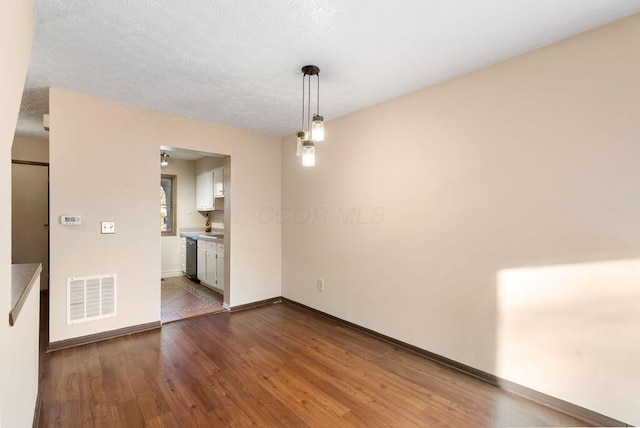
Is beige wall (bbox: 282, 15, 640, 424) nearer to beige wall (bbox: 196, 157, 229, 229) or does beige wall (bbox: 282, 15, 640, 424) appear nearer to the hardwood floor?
the hardwood floor

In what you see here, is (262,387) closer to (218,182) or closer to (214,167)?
(218,182)

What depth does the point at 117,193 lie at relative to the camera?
319 centimetres

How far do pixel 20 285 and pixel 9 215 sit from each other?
1.68 feet

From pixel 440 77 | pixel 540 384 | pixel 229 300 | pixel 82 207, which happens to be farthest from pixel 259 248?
pixel 540 384

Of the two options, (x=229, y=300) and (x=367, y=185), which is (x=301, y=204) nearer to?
(x=367, y=185)

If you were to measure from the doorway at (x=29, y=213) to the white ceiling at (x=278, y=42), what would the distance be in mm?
2652

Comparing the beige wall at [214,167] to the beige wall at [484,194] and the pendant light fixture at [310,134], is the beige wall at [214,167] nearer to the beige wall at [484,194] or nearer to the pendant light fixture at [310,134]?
the beige wall at [484,194]

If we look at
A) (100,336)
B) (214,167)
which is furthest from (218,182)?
(100,336)

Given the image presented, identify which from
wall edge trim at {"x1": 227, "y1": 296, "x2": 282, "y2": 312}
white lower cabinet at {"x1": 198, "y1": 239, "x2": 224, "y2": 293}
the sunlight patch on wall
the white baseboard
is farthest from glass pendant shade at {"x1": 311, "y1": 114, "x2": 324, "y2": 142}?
the white baseboard

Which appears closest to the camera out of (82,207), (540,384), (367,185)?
(540,384)

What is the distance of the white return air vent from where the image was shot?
9.60ft

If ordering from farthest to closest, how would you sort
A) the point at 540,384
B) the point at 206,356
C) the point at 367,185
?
the point at 367,185 < the point at 206,356 < the point at 540,384

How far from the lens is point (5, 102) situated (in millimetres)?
1203

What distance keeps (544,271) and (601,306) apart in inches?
13.8
